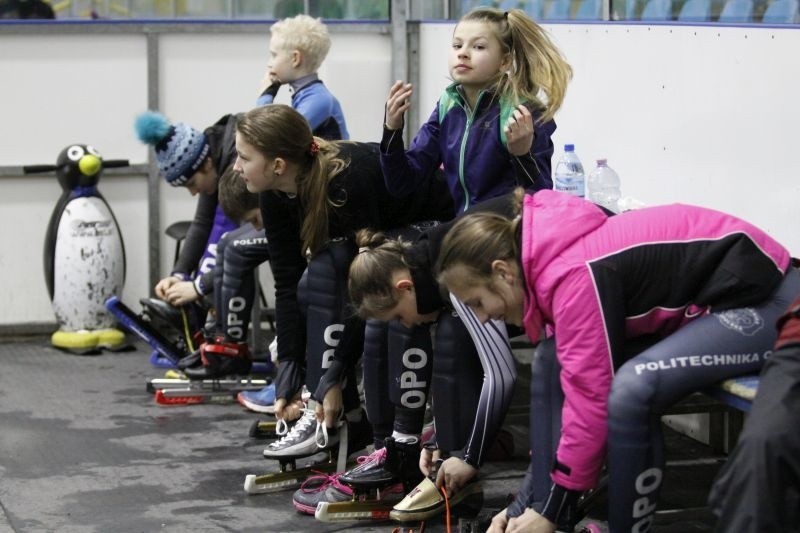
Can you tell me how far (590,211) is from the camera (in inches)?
132

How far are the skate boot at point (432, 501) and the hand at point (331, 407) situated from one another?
464 millimetres

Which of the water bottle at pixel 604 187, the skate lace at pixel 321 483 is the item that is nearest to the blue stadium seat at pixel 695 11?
the water bottle at pixel 604 187

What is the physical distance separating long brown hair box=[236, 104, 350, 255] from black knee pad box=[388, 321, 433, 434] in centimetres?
48

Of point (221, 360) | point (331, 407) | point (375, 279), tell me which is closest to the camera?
point (375, 279)

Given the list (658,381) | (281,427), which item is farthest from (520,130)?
(281,427)

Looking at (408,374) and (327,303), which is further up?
(327,303)

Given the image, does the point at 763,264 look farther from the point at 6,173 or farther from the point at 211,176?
the point at 6,173

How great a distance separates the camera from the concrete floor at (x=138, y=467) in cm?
415

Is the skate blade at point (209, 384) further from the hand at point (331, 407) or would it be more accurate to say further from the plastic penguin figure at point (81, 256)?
the hand at point (331, 407)

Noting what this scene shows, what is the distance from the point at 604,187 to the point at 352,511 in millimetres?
1486

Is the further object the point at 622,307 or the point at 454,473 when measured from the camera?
the point at 454,473

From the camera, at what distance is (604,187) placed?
4859 millimetres

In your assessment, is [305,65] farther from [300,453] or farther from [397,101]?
[300,453]

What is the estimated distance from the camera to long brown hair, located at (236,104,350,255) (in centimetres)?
434
